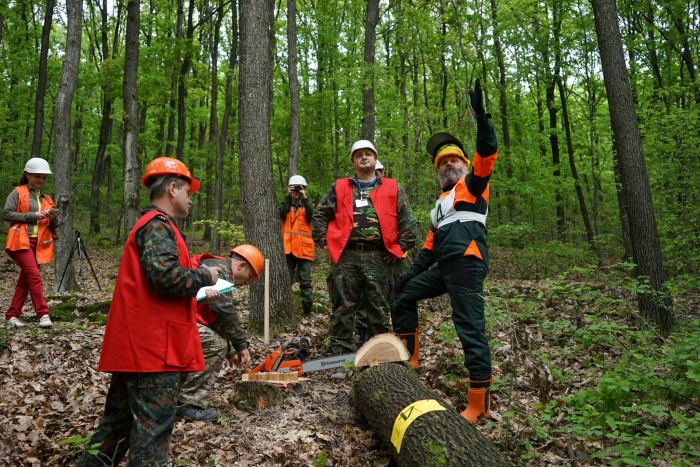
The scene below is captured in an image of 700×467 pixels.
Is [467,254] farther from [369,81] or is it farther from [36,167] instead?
[369,81]

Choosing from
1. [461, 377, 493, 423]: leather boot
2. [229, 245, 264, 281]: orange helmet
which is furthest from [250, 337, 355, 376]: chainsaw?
[461, 377, 493, 423]: leather boot

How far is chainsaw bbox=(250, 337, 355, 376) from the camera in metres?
4.58

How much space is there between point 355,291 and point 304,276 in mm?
3068

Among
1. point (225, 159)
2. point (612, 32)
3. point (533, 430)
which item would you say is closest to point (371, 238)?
point (533, 430)

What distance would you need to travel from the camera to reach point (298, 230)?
880cm

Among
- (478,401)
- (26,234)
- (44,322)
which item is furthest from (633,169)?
(26,234)

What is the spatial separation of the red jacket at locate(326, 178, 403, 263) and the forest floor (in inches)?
50.3

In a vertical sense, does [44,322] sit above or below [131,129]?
below

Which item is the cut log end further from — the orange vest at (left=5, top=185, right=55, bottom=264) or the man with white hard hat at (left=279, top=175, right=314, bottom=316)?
the orange vest at (left=5, top=185, right=55, bottom=264)

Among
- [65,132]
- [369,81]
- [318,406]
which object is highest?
[369,81]

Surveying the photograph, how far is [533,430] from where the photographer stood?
3.55 m

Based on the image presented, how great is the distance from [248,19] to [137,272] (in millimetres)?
4953

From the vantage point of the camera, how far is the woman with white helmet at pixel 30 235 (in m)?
6.43

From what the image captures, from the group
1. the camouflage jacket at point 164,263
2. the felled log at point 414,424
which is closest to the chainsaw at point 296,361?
the felled log at point 414,424
